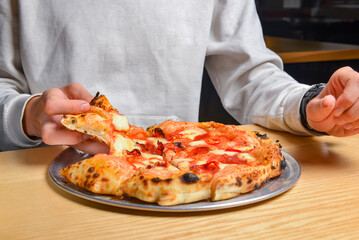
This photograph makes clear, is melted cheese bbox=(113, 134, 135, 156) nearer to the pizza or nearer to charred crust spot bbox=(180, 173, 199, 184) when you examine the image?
the pizza

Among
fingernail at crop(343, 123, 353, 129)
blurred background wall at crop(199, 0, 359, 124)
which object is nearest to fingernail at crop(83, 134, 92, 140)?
fingernail at crop(343, 123, 353, 129)

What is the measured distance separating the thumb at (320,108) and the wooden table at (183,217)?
14cm

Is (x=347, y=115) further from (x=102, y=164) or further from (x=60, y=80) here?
(x=60, y=80)

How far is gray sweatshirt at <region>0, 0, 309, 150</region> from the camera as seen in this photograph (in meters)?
1.21

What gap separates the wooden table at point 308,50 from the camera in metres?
2.31

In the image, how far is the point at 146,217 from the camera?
0.55 meters

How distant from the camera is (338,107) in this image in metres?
0.80

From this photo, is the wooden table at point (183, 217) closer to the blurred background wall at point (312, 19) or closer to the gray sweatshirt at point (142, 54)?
the gray sweatshirt at point (142, 54)

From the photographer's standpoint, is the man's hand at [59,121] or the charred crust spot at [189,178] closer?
the charred crust spot at [189,178]

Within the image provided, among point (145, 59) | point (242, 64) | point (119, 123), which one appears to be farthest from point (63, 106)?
point (242, 64)

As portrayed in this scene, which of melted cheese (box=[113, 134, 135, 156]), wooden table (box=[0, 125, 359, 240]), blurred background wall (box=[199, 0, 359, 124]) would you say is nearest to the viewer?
wooden table (box=[0, 125, 359, 240])

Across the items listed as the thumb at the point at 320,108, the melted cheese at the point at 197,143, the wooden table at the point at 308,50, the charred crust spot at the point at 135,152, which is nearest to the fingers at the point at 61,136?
the charred crust spot at the point at 135,152

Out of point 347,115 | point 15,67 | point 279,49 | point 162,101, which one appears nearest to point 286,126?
point 347,115

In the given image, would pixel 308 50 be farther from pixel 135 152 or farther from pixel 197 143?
pixel 135 152
